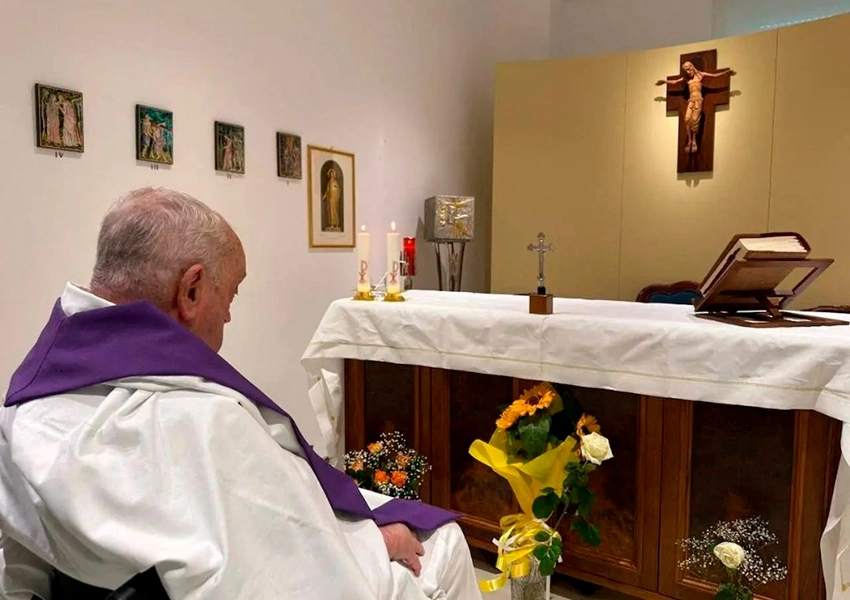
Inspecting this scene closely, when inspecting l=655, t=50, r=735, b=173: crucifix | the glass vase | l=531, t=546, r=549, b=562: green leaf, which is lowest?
the glass vase

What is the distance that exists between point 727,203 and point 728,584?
281cm

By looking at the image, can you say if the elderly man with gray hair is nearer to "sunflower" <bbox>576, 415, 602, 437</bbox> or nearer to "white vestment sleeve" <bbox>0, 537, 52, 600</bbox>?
"white vestment sleeve" <bbox>0, 537, 52, 600</bbox>

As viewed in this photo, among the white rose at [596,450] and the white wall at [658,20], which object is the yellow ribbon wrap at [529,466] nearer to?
the white rose at [596,450]

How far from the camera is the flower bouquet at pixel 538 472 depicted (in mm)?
1927

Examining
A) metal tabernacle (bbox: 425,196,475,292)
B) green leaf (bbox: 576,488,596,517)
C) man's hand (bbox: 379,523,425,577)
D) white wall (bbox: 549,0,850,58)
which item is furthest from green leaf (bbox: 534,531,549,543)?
white wall (bbox: 549,0,850,58)

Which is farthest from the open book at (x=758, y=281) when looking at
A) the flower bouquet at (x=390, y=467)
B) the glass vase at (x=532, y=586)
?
the flower bouquet at (x=390, y=467)

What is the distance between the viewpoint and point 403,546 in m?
1.34

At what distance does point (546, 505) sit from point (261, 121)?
87.1 inches

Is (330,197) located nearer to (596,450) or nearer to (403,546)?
(596,450)

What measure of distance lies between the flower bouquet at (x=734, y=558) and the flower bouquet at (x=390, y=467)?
2.82 ft

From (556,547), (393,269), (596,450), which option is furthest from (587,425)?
(393,269)

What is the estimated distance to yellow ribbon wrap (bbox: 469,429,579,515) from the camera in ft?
6.44

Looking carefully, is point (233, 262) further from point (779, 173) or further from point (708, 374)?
point (779, 173)

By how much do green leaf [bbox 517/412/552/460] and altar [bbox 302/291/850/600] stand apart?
0.17 m
